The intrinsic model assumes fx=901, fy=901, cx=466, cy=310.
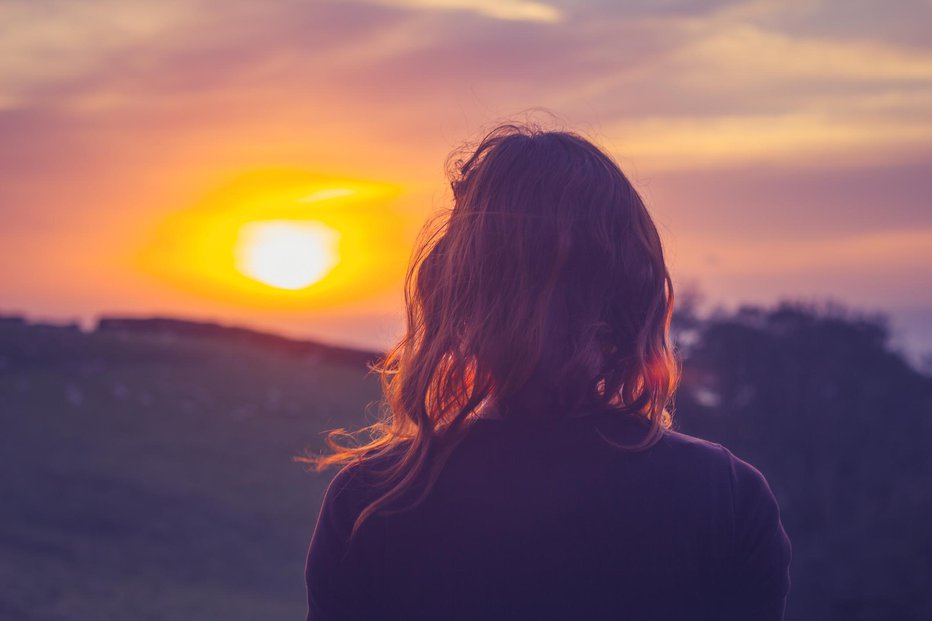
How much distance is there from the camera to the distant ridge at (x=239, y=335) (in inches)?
776

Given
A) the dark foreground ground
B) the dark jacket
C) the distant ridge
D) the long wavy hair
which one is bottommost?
the dark foreground ground

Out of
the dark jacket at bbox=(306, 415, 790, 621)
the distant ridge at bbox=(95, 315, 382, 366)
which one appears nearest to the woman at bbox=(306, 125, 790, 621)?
the dark jacket at bbox=(306, 415, 790, 621)

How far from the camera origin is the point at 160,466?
14391 millimetres

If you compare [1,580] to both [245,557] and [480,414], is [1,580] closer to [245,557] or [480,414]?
[245,557]

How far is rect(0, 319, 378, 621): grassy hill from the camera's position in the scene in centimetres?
1107

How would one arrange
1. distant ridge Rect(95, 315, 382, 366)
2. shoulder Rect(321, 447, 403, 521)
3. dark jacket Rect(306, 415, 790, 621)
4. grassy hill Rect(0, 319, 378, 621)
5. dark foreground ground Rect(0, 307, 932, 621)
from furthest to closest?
distant ridge Rect(95, 315, 382, 366) < dark foreground ground Rect(0, 307, 932, 621) < grassy hill Rect(0, 319, 378, 621) < shoulder Rect(321, 447, 403, 521) < dark jacket Rect(306, 415, 790, 621)

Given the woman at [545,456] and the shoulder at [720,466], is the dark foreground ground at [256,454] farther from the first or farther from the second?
the shoulder at [720,466]

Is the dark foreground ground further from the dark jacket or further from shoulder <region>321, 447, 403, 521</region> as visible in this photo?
the dark jacket

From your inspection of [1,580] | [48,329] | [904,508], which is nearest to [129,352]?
[48,329]

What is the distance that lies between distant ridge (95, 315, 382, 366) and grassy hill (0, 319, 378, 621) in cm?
4

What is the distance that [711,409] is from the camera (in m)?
19.6

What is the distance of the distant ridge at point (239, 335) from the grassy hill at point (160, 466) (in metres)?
0.04

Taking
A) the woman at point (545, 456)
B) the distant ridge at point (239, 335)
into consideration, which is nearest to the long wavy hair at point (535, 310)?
the woman at point (545, 456)

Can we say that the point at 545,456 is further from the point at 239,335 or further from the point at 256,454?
the point at 239,335
